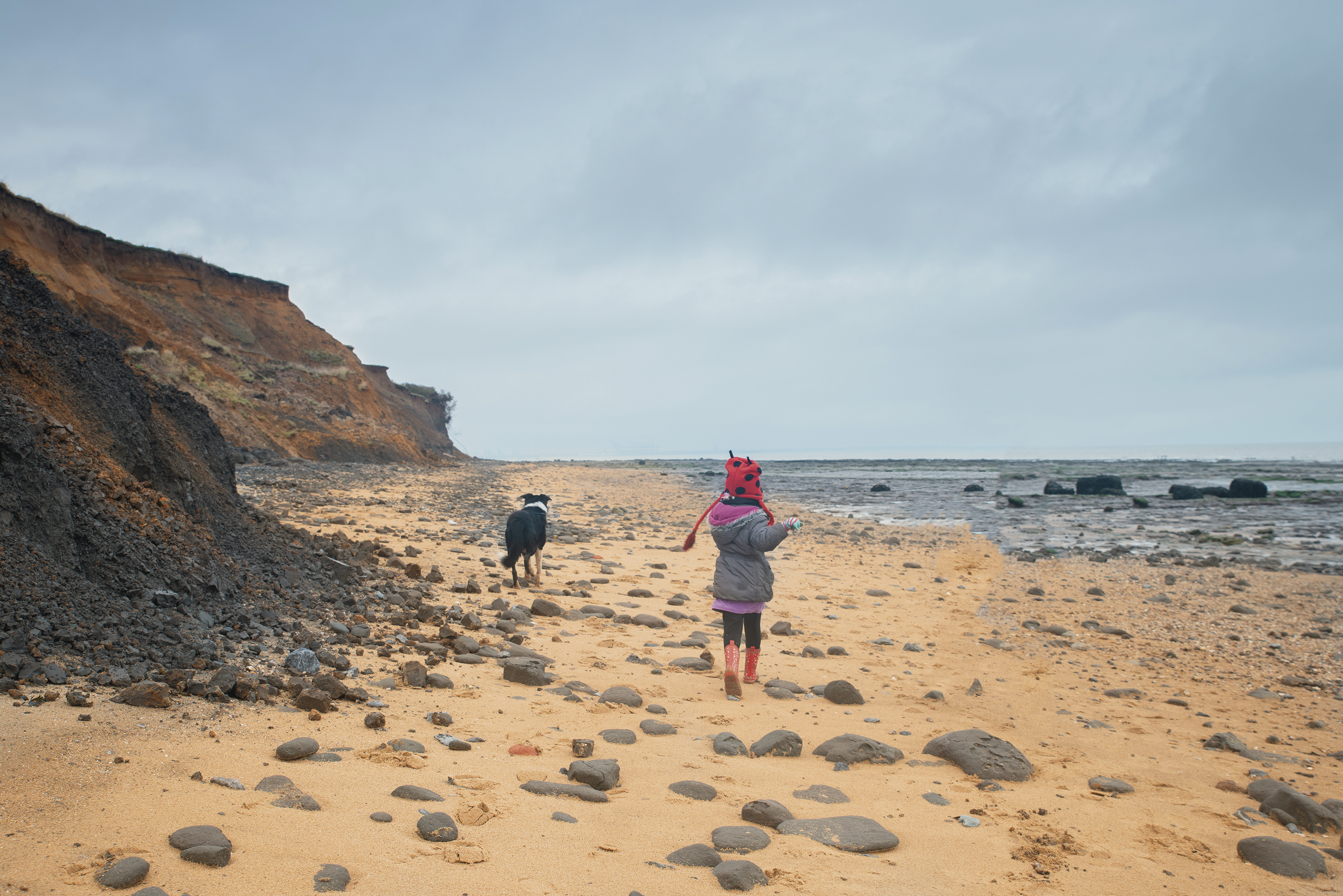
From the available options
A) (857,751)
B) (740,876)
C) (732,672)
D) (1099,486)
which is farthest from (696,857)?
(1099,486)

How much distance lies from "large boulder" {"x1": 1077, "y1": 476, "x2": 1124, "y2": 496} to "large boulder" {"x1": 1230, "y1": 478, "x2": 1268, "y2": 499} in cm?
455

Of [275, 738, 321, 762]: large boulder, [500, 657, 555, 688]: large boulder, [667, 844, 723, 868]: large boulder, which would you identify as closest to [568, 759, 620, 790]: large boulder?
[667, 844, 723, 868]: large boulder

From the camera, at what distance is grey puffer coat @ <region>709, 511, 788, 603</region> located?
21.0 feet

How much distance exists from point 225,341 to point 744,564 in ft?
131

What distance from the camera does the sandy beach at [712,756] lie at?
291 centimetres

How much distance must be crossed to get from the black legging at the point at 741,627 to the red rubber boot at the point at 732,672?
0.15ft

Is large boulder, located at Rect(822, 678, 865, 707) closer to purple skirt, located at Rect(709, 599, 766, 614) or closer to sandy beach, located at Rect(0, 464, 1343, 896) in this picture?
sandy beach, located at Rect(0, 464, 1343, 896)

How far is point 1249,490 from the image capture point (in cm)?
3238

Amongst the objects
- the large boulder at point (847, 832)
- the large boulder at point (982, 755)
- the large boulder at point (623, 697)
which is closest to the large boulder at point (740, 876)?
the large boulder at point (847, 832)

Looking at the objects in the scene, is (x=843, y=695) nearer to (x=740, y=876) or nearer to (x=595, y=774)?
(x=595, y=774)

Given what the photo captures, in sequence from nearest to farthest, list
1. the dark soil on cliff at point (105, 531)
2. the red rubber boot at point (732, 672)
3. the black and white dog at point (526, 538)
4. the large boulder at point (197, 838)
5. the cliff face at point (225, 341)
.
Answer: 1. the large boulder at point (197, 838)
2. the dark soil on cliff at point (105, 531)
3. the red rubber boot at point (732, 672)
4. the black and white dog at point (526, 538)
5. the cliff face at point (225, 341)

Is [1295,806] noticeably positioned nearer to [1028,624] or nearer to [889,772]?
[889,772]

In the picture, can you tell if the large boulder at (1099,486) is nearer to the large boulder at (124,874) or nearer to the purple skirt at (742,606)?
the purple skirt at (742,606)

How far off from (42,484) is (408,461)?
33714mm
